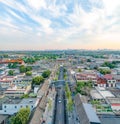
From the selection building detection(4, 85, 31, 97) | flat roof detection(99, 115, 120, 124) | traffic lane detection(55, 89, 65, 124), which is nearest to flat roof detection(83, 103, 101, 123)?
flat roof detection(99, 115, 120, 124)

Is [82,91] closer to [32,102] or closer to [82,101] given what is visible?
[82,101]

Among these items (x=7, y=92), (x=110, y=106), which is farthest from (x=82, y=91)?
(x=7, y=92)

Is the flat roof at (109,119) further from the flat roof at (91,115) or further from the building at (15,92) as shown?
the building at (15,92)

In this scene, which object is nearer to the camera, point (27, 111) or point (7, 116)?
point (27, 111)

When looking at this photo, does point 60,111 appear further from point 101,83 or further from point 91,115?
point 101,83

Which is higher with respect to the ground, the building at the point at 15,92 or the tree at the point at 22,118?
the tree at the point at 22,118

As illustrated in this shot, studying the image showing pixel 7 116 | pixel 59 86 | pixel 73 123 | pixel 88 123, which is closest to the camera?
pixel 88 123

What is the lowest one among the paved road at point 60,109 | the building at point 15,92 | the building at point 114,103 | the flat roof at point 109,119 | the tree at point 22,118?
the paved road at point 60,109

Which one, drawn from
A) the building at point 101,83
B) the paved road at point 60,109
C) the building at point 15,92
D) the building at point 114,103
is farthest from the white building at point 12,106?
the building at point 101,83

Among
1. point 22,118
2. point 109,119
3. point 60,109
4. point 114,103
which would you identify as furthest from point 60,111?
point 22,118

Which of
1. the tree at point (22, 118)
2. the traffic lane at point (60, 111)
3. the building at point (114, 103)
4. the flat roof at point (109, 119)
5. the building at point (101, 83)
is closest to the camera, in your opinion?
the tree at point (22, 118)

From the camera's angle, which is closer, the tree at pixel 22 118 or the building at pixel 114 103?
the tree at pixel 22 118
